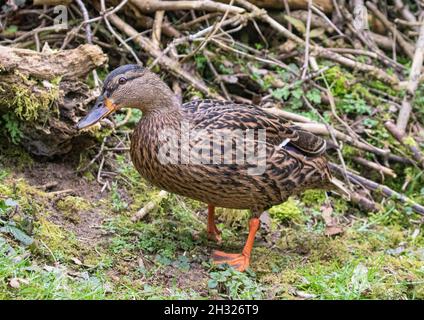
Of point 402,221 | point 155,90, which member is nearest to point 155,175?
point 155,90

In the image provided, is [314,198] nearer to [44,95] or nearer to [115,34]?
[115,34]

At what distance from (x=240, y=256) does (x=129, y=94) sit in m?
→ 1.42

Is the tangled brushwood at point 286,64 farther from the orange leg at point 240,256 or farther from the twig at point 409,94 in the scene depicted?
the orange leg at point 240,256

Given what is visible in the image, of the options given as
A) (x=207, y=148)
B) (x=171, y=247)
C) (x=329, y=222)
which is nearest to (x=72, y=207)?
(x=171, y=247)

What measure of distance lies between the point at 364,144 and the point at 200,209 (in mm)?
1844

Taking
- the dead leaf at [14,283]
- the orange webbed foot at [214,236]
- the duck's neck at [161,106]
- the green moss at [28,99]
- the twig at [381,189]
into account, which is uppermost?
the duck's neck at [161,106]

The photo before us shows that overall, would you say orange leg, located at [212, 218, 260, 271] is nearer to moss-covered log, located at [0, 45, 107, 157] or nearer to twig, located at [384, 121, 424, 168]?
moss-covered log, located at [0, 45, 107, 157]

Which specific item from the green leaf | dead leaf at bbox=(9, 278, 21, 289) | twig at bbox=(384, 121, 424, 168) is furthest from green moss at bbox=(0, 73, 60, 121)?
twig at bbox=(384, 121, 424, 168)

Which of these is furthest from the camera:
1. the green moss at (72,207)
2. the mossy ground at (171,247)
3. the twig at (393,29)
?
the twig at (393,29)

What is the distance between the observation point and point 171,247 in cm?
529

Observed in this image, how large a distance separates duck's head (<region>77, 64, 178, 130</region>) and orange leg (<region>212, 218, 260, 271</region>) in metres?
1.10

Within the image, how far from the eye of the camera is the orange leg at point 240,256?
5172mm

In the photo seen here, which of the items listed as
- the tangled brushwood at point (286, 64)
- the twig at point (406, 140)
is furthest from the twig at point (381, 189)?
the twig at point (406, 140)
